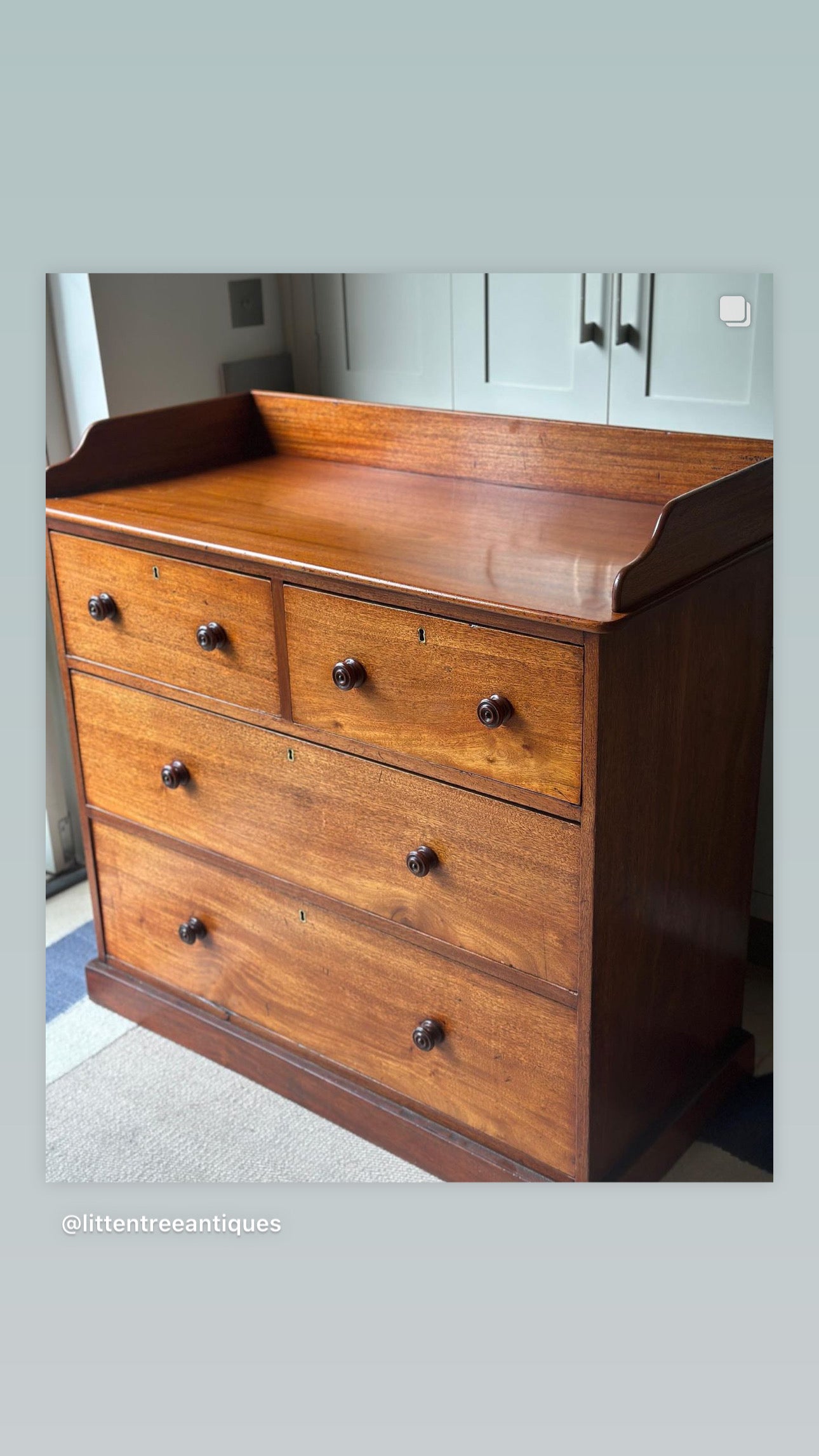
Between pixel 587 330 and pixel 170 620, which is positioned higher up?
pixel 587 330

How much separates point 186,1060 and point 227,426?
962 millimetres

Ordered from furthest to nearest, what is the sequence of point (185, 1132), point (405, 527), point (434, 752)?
1. point (185, 1132)
2. point (405, 527)
3. point (434, 752)

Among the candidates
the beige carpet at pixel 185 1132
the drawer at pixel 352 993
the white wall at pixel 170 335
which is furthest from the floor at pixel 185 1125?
the white wall at pixel 170 335

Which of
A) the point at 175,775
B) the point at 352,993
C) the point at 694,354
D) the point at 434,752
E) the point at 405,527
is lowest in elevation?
the point at 352,993

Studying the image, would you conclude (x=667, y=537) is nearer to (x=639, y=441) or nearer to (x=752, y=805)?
(x=639, y=441)

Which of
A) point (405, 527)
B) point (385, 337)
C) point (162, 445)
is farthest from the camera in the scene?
point (385, 337)

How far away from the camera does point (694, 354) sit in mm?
1731

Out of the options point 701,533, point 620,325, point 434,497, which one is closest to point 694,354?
point 620,325

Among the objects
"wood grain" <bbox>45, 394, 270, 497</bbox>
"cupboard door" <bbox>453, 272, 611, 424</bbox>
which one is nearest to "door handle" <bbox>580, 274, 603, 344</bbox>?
"cupboard door" <bbox>453, 272, 611, 424</bbox>

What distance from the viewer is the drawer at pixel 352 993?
1490 mm

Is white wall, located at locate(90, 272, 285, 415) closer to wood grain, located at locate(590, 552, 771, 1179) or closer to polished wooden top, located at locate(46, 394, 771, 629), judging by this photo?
polished wooden top, located at locate(46, 394, 771, 629)

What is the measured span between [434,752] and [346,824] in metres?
0.21

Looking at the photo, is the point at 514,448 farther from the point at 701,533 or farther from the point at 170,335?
the point at 170,335

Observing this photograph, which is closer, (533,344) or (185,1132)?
(185,1132)
